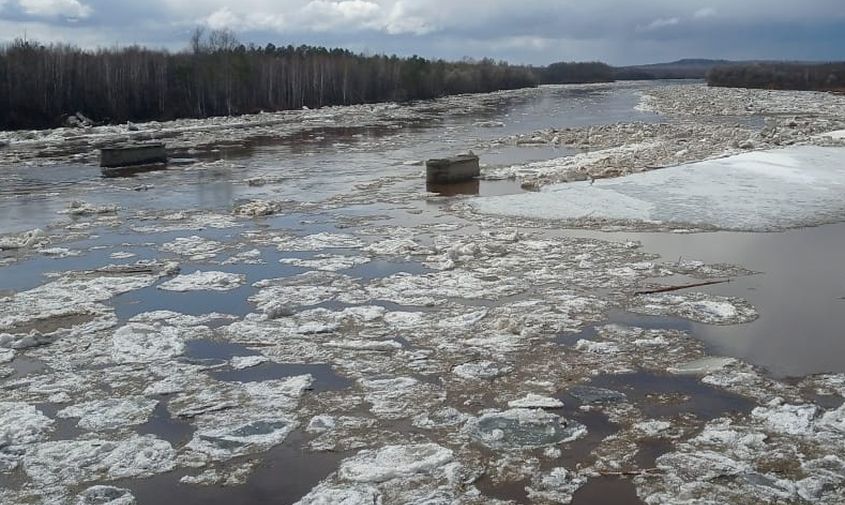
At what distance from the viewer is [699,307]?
28.4 ft

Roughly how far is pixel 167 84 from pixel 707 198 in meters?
52.9

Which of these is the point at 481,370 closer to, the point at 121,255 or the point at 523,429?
the point at 523,429

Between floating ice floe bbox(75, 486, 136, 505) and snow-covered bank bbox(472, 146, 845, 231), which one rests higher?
snow-covered bank bbox(472, 146, 845, 231)

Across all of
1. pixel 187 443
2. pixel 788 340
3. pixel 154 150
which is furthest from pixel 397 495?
pixel 154 150

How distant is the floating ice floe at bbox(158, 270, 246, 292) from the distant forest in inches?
1778

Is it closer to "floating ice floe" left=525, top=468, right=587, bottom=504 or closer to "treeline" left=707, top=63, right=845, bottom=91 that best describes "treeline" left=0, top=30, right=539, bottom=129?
"treeline" left=707, top=63, right=845, bottom=91

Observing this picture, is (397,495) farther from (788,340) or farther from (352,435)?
(788,340)

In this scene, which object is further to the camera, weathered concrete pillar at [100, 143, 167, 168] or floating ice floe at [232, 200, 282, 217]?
weathered concrete pillar at [100, 143, 167, 168]

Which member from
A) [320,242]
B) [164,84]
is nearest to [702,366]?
[320,242]

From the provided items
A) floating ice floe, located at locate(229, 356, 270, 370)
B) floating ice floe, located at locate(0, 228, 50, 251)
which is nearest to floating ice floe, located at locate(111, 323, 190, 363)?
floating ice floe, located at locate(229, 356, 270, 370)

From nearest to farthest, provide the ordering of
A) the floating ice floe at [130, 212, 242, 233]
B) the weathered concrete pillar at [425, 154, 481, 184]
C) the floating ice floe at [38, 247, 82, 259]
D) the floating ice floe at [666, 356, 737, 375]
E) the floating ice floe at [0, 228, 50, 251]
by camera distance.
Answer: the floating ice floe at [666, 356, 737, 375]
the floating ice floe at [38, 247, 82, 259]
the floating ice floe at [0, 228, 50, 251]
the floating ice floe at [130, 212, 242, 233]
the weathered concrete pillar at [425, 154, 481, 184]

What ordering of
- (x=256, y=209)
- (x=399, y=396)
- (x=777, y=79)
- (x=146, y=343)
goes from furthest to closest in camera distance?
(x=777, y=79), (x=256, y=209), (x=146, y=343), (x=399, y=396)

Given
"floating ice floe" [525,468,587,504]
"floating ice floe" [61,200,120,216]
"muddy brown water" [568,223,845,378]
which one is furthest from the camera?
"floating ice floe" [61,200,120,216]

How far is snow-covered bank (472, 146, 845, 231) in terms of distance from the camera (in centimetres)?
1380
